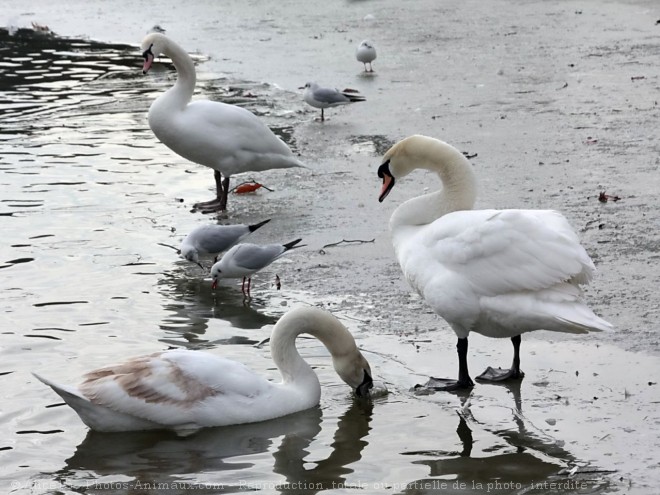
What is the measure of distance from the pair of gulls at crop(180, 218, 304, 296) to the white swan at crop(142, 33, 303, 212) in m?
1.51

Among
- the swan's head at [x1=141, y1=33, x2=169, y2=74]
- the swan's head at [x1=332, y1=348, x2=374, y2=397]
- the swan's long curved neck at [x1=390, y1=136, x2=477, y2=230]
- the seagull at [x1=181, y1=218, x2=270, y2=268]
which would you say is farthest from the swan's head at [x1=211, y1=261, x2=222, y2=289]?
the swan's head at [x1=141, y1=33, x2=169, y2=74]

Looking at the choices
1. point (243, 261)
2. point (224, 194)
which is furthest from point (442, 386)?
point (224, 194)

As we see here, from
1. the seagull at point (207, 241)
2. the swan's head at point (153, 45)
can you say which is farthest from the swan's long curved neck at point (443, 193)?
the swan's head at point (153, 45)

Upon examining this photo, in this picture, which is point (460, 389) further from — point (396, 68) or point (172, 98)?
point (396, 68)

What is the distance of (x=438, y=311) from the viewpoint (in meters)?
6.07

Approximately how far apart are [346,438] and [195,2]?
18.8 meters

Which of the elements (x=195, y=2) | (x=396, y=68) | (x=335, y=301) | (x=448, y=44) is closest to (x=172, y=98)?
(x=335, y=301)

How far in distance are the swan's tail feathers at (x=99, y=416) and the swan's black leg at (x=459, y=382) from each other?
4.73ft

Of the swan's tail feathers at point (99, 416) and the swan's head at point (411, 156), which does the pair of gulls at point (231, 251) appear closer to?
the swan's head at point (411, 156)

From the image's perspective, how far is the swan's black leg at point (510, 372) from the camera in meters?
6.13

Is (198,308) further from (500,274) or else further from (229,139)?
(229,139)

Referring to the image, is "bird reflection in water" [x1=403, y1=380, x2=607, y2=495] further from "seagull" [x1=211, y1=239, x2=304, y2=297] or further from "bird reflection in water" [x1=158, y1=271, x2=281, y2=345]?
"seagull" [x1=211, y1=239, x2=304, y2=297]

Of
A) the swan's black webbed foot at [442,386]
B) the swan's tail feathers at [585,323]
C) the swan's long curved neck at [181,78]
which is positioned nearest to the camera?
the swan's tail feathers at [585,323]

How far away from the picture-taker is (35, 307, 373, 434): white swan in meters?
5.80
